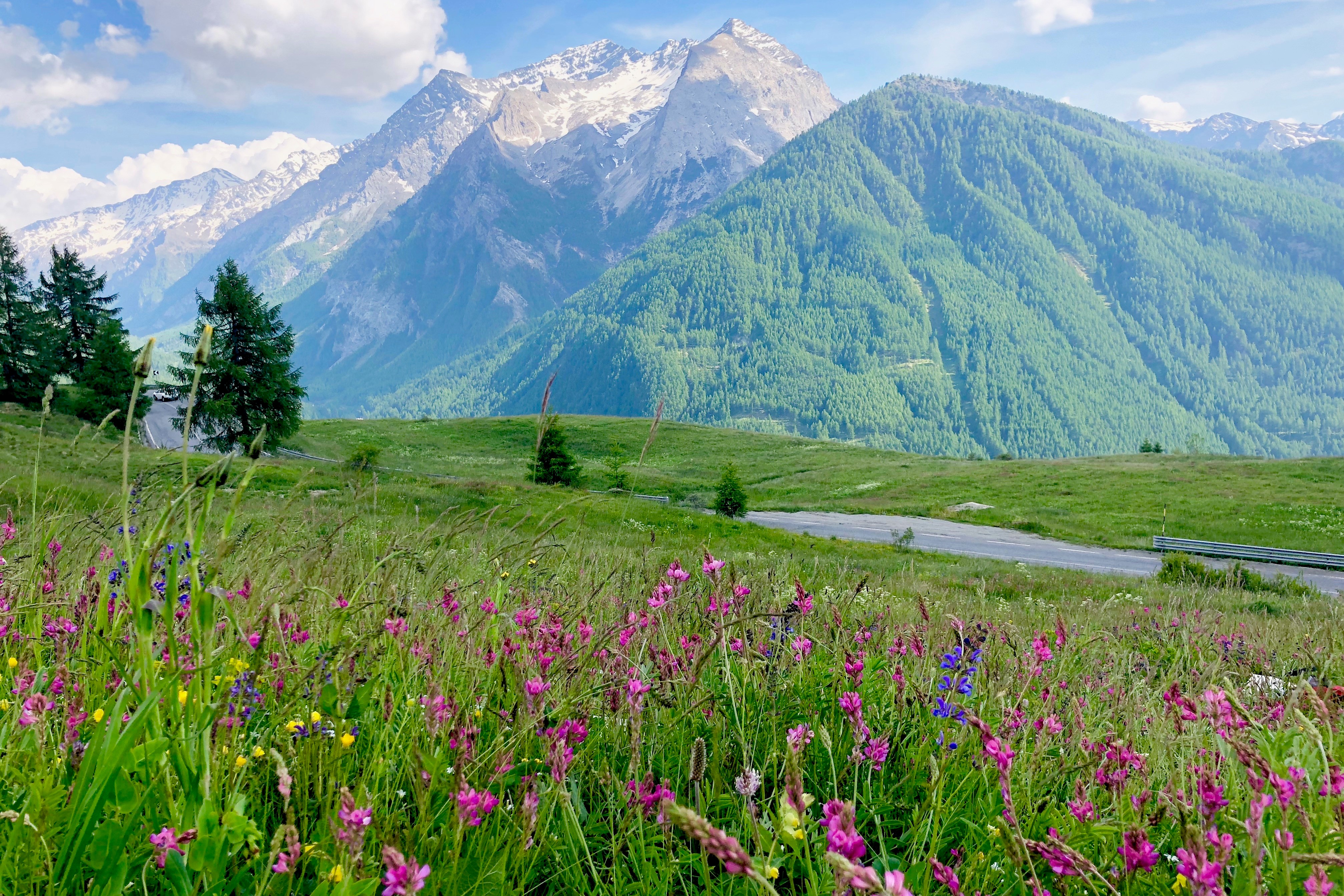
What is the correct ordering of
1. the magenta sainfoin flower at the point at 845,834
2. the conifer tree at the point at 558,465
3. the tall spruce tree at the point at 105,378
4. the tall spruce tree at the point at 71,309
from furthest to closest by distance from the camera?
1. the tall spruce tree at the point at 71,309
2. the tall spruce tree at the point at 105,378
3. the conifer tree at the point at 558,465
4. the magenta sainfoin flower at the point at 845,834

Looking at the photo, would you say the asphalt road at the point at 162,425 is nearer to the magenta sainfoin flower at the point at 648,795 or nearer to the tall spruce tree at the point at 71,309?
the tall spruce tree at the point at 71,309

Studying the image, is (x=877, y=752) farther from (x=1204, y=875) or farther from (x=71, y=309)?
(x=71, y=309)

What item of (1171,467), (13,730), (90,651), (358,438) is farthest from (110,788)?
(358,438)

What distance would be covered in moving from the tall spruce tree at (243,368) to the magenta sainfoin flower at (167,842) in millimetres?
39583

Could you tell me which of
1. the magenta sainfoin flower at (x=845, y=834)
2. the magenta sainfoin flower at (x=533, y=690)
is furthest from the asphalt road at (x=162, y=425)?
the magenta sainfoin flower at (x=845, y=834)

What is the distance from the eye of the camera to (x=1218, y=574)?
1745 cm

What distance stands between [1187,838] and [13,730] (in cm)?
255

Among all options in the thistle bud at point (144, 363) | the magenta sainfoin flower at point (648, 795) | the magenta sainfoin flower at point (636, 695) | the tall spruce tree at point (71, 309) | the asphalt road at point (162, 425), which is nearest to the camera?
the thistle bud at point (144, 363)

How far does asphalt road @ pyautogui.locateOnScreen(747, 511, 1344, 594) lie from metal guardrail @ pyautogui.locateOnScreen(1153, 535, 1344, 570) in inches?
23.2

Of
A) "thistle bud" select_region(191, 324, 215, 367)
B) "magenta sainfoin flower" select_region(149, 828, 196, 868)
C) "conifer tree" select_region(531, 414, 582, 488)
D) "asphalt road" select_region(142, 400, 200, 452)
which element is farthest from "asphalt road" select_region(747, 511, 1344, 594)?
"asphalt road" select_region(142, 400, 200, 452)

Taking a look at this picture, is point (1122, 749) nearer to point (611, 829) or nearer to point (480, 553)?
point (611, 829)

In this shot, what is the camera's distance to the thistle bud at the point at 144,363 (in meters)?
1.01

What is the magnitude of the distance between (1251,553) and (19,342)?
71.3 meters

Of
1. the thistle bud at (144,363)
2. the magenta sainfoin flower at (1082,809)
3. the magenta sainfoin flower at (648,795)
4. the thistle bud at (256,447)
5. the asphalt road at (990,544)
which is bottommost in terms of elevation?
the asphalt road at (990,544)
